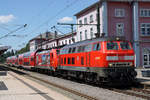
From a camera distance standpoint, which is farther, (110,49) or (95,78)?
(95,78)

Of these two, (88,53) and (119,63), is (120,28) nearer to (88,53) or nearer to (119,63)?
(88,53)

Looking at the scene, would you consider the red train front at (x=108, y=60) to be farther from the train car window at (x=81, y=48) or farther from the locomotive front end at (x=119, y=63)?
the train car window at (x=81, y=48)

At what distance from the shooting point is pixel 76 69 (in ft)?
67.2

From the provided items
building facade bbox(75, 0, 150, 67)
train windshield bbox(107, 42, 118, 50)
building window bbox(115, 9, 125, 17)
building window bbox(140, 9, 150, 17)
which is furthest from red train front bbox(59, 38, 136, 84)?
building window bbox(140, 9, 150, 17)

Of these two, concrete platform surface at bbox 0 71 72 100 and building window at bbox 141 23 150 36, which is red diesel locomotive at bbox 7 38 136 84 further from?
building window at bbox 141 23 150 36

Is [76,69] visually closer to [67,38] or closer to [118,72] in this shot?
[118,72]

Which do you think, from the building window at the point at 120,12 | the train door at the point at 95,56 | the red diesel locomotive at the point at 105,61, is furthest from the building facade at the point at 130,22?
the train door at the point at 95,56

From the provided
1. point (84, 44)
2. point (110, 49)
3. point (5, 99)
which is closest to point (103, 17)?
point (84, 44)

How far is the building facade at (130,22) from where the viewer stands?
4181 centimetres

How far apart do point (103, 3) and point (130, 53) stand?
26602 millimetres

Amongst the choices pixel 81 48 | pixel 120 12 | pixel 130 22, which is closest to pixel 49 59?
pixel 81 48

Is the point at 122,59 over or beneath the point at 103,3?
beneath

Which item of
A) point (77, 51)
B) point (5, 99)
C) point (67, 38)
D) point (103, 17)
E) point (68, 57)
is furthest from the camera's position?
point (67, 38)

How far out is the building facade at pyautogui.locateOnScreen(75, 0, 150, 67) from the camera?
41.8m
